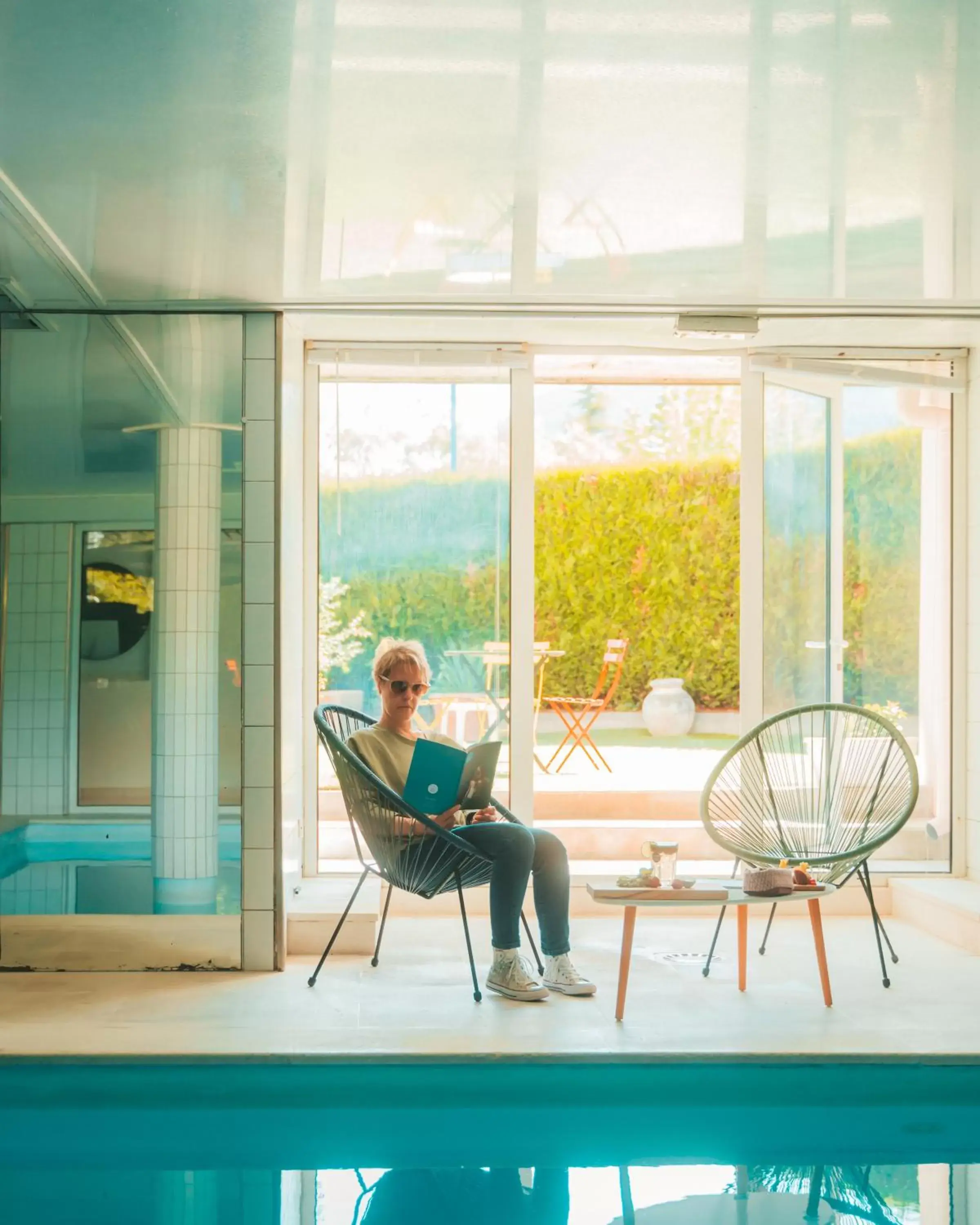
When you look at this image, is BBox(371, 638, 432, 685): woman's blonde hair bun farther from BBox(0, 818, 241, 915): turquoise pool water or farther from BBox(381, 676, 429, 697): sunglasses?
BBox(0, 818, 241, 915): turquoise pool water

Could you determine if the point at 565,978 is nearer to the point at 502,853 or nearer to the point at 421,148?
the point at 502,853

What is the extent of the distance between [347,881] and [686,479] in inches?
251

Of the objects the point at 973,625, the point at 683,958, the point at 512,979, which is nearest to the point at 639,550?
the point at 973,625

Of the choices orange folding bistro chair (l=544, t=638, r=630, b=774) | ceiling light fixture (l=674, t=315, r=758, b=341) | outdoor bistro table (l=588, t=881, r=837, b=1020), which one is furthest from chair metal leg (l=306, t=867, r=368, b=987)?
orange folding bistro chair (l=544, t=638, r=630, b=774)

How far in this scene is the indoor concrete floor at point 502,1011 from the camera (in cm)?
335

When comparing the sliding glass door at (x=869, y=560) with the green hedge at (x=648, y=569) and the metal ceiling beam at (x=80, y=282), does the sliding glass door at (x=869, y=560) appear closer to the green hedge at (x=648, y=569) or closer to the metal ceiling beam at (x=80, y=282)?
the metal ceiling beam at (x=80, y=282)

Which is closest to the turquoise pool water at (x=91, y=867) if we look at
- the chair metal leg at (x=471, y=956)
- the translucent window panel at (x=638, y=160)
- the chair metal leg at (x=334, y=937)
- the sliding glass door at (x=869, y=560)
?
the chair metal leg at (x=334, y=937)

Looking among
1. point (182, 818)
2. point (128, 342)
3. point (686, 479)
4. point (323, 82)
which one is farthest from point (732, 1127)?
point (686, 479)

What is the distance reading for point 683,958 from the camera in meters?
4.52

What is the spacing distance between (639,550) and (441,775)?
709 centimetres

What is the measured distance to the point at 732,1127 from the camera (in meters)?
3.19

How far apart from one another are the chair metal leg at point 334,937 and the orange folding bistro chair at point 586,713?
421cm

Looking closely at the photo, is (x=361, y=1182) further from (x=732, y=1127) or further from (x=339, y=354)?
(x=339, y=354)

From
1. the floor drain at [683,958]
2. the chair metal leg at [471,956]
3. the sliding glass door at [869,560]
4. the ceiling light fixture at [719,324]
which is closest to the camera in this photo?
the chair metal leg at [471,956]
